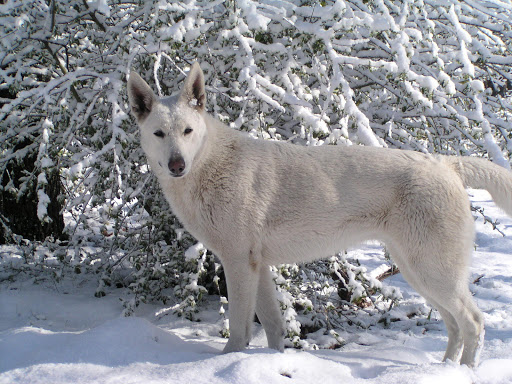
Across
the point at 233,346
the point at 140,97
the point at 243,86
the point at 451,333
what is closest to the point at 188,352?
the point at 233,346

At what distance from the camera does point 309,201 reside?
2.92 meters

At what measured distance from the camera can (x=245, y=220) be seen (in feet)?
9.32

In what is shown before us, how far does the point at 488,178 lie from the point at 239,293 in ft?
6.32

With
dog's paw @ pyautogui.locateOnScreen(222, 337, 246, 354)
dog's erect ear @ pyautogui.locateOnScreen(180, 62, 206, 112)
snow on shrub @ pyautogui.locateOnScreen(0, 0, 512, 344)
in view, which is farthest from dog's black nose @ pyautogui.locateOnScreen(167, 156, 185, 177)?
dog's paw @ pyautogui.locateOnScreen(222, 337, 246, 354)

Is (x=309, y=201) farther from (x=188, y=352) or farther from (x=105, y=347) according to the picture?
(x=105, y=347)

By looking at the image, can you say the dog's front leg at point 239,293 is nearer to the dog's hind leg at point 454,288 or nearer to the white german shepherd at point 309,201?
the white german shepherd at point 309,201

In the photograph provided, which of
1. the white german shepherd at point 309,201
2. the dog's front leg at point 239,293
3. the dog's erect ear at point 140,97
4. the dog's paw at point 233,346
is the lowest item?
the dog's paw at point 233,346

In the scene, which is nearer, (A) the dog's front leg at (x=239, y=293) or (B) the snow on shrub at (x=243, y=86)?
(A) the dog's front leg at (x=239, y=293)

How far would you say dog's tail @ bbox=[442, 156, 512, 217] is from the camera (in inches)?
115

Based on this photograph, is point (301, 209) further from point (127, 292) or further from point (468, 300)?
point (127, 292)

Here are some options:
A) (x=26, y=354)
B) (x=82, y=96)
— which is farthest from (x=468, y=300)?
(x=82, y=96)

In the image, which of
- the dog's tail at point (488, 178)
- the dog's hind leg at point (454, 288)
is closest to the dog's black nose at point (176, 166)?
the dog's hind leg at point (454, 288)

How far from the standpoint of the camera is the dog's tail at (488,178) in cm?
292

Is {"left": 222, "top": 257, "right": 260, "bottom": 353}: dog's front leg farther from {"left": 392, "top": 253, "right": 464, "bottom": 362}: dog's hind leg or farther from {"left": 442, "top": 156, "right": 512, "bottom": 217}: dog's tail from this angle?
{"left": 442, "top": 156, "right": 512, "bottom": 217}: dog's tail
